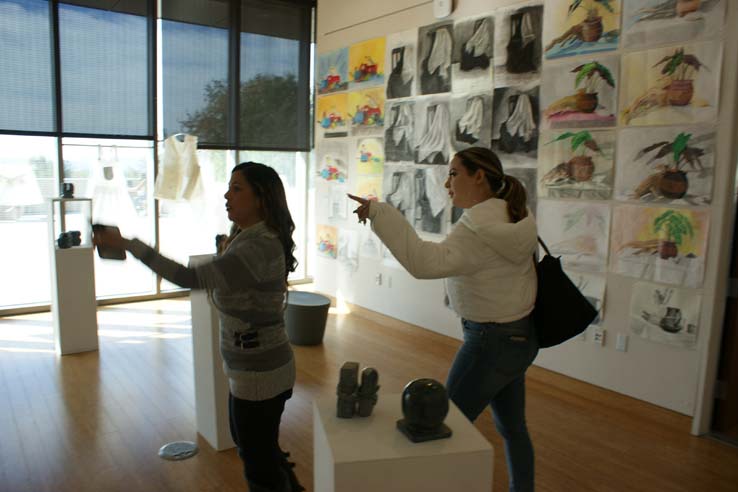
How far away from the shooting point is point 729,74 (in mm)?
3576

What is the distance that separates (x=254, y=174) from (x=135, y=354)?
11.8 ft

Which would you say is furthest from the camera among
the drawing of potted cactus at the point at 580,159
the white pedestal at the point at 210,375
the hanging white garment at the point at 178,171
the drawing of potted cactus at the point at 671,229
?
the hanging white garment at the point at 178,171

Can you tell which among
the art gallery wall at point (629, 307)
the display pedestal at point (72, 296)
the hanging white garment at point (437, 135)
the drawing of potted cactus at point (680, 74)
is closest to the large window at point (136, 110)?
the display pedestal at point (72, 296)

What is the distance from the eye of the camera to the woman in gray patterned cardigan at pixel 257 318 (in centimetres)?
198

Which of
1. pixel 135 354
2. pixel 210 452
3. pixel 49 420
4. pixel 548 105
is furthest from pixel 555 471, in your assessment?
pixel 135 354

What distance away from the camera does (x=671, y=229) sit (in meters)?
3.93

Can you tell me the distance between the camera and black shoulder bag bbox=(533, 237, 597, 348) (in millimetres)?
2082

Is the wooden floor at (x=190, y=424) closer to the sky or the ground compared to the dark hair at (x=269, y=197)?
closer to the ground

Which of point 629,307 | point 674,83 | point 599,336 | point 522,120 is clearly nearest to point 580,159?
point 522,120

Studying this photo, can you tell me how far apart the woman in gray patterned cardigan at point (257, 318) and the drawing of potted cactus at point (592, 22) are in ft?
10.5

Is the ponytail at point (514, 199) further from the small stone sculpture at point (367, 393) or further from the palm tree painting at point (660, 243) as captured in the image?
the palm tree painting at point (660, 243)

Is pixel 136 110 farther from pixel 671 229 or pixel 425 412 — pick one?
pixel 425 412

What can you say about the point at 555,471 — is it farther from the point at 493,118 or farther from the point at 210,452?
the point at 493,118

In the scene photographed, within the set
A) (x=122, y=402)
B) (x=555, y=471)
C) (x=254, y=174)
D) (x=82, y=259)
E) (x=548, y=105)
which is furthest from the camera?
(x=82, y=259)
